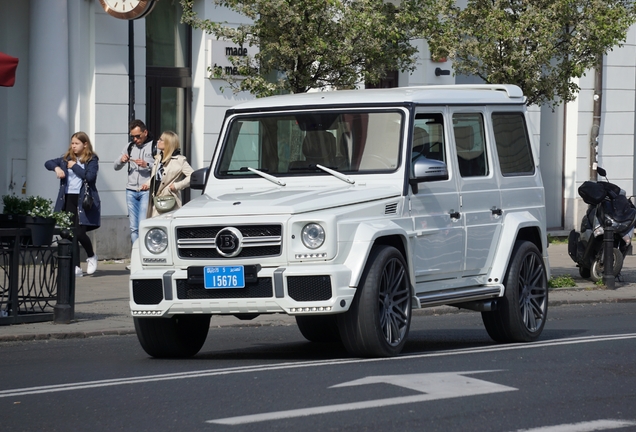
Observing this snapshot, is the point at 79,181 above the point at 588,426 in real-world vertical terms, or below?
above

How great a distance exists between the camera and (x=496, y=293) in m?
10.7

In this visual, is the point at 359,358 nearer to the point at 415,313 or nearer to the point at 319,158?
the point at 319,158

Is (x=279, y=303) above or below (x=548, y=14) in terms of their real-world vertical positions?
below

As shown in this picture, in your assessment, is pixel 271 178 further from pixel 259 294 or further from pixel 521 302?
pixel 521 302

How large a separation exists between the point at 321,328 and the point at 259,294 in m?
2.02

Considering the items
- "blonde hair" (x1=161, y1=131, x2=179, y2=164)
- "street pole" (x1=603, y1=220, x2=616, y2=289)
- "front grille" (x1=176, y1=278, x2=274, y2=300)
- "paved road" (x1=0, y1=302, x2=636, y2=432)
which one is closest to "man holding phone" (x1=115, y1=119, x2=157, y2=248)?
"blonde hair" (x1=161, y1=131, x2=179, y2=164)

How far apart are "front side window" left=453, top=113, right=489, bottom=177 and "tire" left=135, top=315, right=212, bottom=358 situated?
8.15 ft

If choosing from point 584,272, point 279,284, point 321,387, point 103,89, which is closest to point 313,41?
point 103,89

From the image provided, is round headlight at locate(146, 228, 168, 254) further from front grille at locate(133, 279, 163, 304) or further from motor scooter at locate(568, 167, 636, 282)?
motor scooter at locate(568, 167, 636, 282)

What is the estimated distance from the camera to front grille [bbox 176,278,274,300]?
29.5ft

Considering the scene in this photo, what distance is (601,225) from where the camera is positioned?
1792 cm

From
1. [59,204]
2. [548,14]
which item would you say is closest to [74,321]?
[59,204]

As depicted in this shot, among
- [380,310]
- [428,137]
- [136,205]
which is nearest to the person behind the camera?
[380,310]

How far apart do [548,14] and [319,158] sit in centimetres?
719
